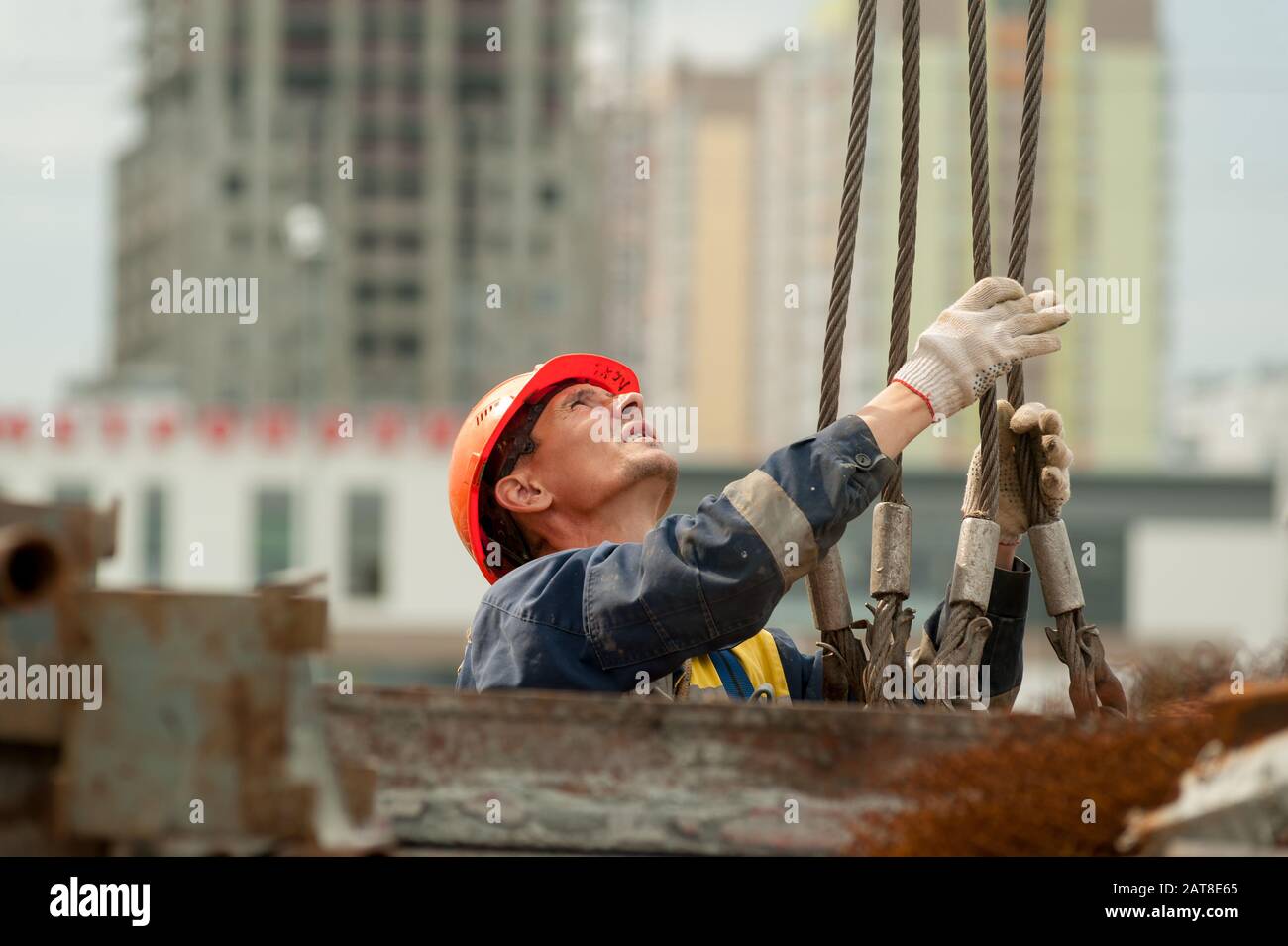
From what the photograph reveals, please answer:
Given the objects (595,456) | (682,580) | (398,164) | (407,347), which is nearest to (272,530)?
(595,456)

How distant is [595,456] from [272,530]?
37.1 m

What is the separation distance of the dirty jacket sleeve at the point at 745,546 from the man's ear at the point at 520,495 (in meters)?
0.94

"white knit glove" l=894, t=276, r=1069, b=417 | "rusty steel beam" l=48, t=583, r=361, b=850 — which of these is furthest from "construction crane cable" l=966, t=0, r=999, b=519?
"rusty steel beam" l=48, t=583, r=361, b=850

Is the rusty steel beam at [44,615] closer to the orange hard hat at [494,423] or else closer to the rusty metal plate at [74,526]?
the rusty metal plate at [74,526]

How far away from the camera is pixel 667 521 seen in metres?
3.88

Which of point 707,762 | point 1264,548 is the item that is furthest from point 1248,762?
point 1264,548

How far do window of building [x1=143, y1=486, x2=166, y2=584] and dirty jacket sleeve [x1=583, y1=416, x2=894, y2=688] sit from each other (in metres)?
36.1

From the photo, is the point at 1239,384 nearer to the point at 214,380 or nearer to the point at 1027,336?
the point at 214,380

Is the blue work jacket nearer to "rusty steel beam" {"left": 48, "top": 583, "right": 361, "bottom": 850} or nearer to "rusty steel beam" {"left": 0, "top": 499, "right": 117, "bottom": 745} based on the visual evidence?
"rusty steel beam" {"left": 48, "top": 583, "right": 361, "bottom": 850}

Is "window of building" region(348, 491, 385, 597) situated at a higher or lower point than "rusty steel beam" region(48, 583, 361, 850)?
lower

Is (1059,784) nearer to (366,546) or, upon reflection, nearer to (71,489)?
(71,489)

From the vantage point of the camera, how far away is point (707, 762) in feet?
12.0

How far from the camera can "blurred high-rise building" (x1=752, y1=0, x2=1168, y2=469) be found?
95.2 m

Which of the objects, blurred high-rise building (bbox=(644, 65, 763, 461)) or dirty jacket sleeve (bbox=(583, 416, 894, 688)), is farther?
blurred high-rise building (bbox=(644, 65, 763, 461))
